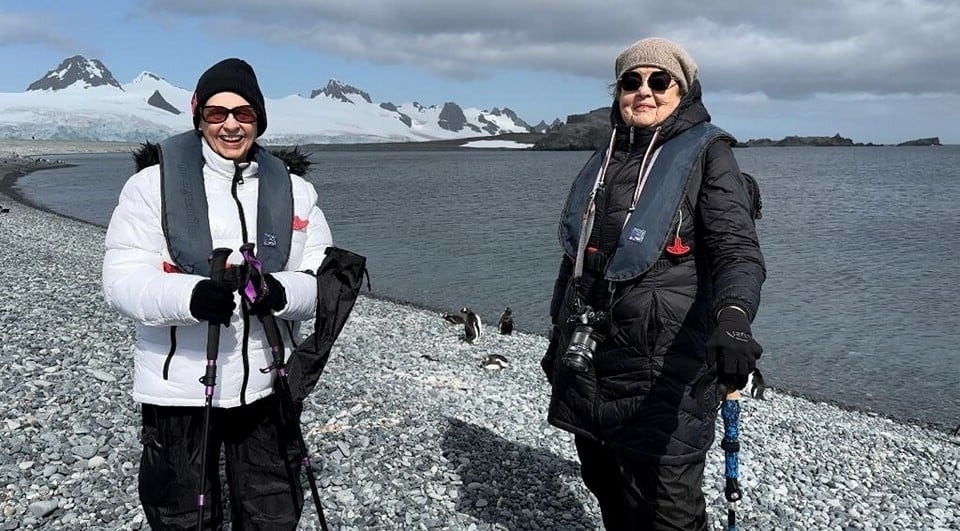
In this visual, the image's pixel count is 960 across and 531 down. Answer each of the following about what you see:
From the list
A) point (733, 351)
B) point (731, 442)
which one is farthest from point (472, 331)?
point (733, 351)

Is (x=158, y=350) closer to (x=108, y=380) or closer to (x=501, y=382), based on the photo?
(x=108, y=380)

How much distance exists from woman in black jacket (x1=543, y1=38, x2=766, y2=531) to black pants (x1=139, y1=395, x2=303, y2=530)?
1688 mm

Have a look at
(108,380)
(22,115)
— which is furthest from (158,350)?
(22,115)

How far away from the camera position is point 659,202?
3500mm

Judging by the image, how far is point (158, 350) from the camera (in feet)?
12.1

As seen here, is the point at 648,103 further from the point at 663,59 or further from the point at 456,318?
the point at 456,318

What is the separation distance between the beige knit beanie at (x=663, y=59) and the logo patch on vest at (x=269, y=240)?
6.73 ft

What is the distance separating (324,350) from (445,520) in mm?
2676

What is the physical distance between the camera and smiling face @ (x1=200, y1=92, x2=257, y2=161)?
12.1 ft

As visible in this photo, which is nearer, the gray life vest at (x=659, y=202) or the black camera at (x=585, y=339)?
the gray life vest at (x=659, y=202)

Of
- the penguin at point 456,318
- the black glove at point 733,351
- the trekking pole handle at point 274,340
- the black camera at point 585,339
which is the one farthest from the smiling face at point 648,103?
the penguin at point 456,318

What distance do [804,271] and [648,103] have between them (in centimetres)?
2538

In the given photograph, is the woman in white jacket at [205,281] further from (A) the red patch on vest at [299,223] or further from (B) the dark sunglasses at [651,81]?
(B) the dark sunglasses at [651,81]

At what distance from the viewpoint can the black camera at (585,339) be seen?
145 inches
